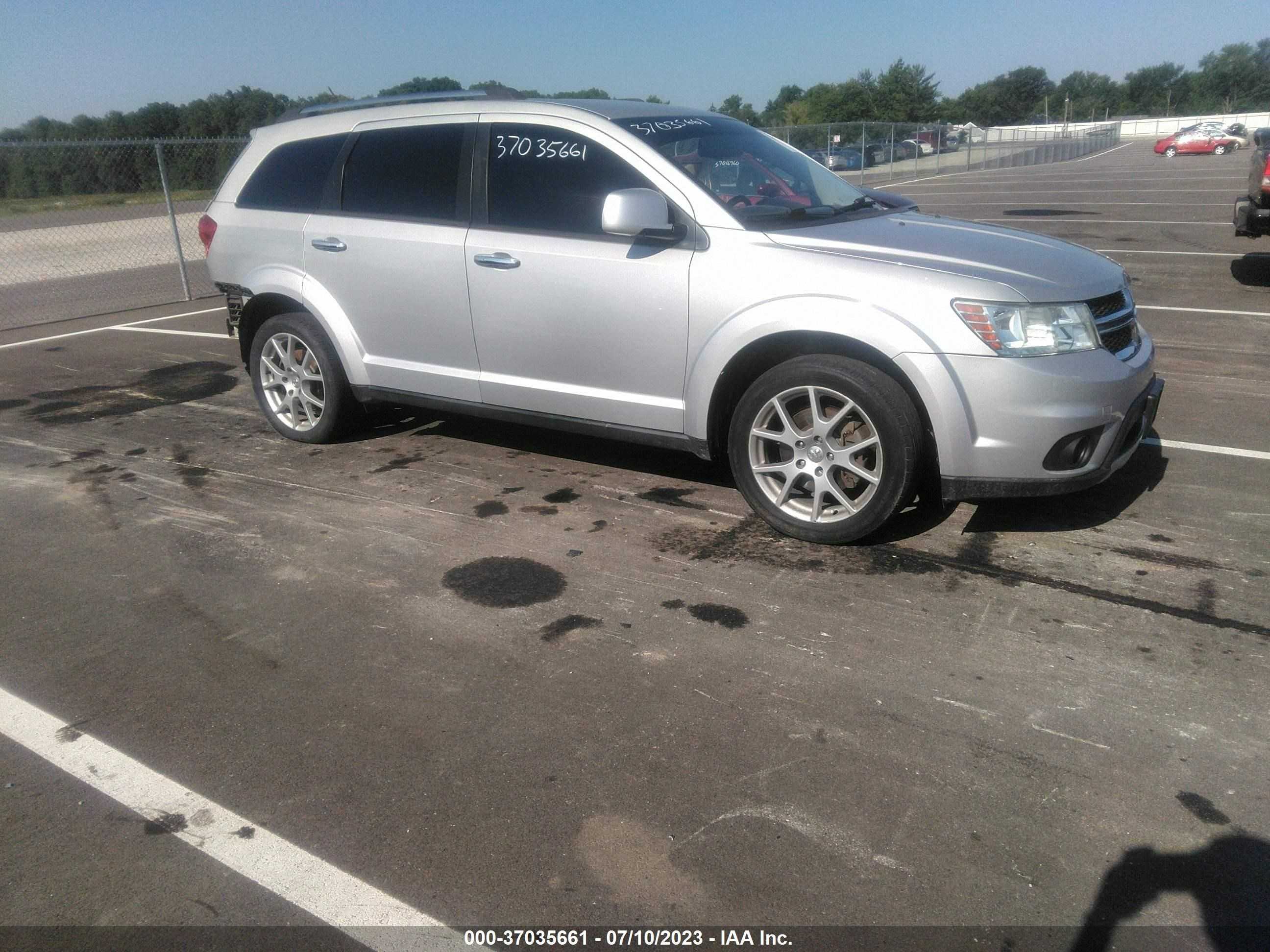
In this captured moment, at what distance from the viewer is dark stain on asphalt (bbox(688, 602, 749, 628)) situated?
3871 mm

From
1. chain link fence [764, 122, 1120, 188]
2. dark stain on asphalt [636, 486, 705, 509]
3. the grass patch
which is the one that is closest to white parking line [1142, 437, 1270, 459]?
dark stain on asphalt [636, 486, 705, 509]

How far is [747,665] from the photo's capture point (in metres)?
3.57

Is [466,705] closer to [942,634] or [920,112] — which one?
[942,634]

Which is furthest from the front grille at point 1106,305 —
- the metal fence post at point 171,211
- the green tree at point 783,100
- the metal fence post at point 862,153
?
the green tree at point 783,100

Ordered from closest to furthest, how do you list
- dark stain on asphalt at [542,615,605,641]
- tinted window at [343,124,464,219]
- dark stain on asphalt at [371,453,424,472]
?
dark stain on asphalt at [542,615,605,641], tinted window at [343,124,464,219], dark stain on asphalt at [371,453,424,472]

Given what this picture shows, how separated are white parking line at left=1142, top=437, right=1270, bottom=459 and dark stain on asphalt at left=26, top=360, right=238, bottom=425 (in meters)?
6.32

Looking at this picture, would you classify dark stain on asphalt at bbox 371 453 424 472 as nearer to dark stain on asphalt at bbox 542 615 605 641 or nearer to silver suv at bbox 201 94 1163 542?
silver suv at bbox 201 94 1163 542

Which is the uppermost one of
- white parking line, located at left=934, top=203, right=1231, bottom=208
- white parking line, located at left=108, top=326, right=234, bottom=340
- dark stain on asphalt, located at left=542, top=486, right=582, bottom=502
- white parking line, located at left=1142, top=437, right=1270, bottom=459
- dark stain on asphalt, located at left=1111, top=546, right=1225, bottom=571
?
→ white parking line, located at left=934, top=203, right=1231, bottom=208

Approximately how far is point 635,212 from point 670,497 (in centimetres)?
149

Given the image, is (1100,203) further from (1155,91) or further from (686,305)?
(1155,91)

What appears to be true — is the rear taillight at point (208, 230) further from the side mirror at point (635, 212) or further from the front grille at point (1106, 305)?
the front grille at point (1106, 305)

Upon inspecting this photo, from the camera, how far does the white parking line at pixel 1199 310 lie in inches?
353

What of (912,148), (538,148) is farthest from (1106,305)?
(912,148)

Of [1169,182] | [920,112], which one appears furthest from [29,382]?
[920,112]
